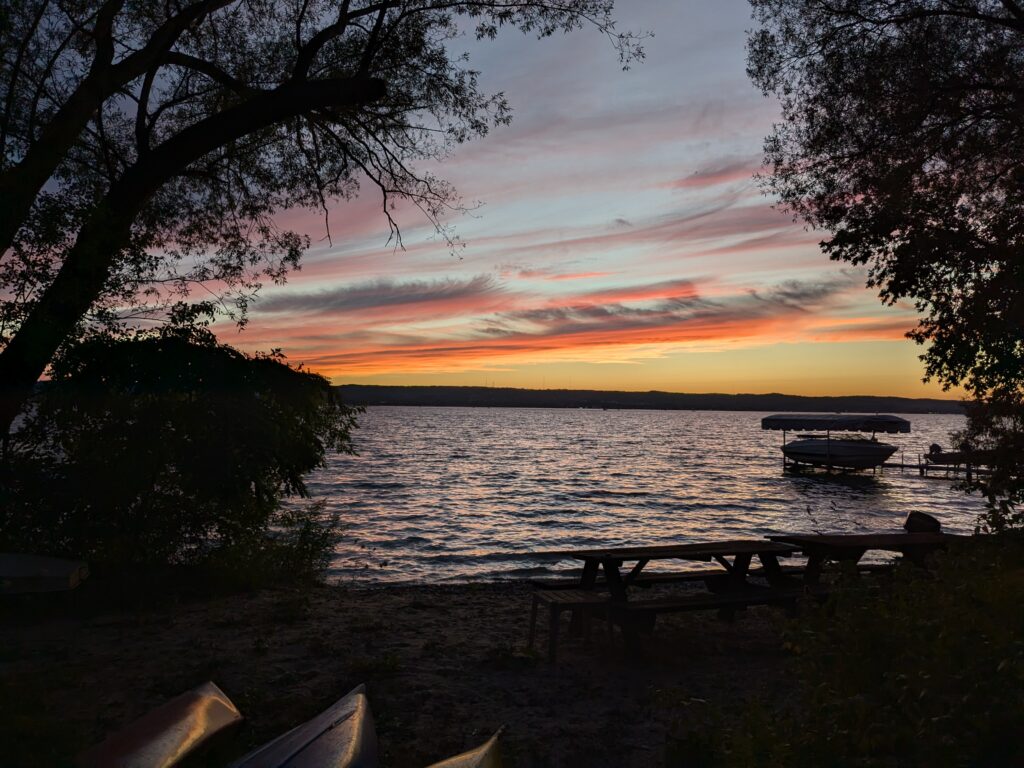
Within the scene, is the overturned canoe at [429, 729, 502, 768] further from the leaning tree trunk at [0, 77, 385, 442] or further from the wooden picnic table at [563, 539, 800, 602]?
the leaning tree trunk at [0, 77, 385, 442]

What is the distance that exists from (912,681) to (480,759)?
2862 millimetres

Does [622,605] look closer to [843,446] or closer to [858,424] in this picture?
[843,446]

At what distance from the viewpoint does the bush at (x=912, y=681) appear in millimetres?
2900

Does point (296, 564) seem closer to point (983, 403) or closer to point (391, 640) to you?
point (391, 640)

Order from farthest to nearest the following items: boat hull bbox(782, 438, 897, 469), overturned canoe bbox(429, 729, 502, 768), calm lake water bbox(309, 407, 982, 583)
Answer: boat hull bbox(782, 438, 897, 469)
calm lake water bbox(309, 407, 982, 583)
overturned canoe bbox(429, 729, 502, 768)

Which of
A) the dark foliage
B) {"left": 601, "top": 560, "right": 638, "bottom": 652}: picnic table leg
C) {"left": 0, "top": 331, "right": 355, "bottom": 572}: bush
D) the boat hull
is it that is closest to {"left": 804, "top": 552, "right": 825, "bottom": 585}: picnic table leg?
the dark foliage

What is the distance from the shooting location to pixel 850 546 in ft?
30.1

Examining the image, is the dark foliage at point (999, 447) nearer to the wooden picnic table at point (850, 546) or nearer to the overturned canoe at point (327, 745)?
the wooden picnic table at point (850, 546)

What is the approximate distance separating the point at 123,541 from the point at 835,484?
5177 cm

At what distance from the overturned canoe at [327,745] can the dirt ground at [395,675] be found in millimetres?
484

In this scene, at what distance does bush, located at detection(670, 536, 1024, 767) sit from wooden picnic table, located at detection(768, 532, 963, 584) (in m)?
4.96

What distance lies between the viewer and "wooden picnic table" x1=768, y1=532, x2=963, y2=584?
30.2 ft

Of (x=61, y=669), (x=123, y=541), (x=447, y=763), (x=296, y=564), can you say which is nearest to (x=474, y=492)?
(x=296, y=564)

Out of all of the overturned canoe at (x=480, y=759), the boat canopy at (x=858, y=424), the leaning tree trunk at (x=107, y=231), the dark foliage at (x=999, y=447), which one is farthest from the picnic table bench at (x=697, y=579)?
the boat canopy at (x=858, y=424)
